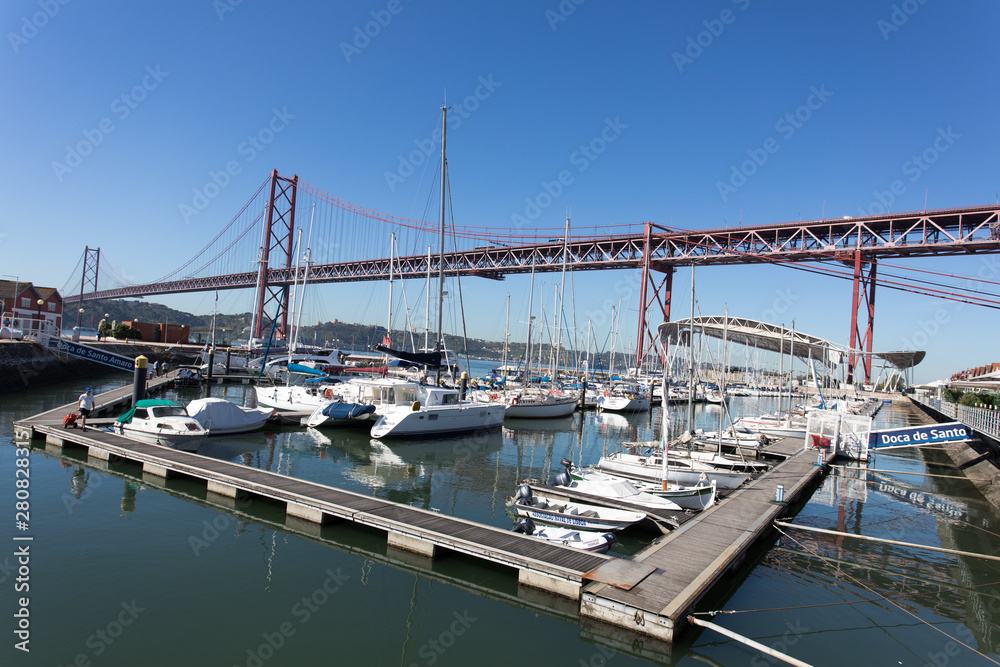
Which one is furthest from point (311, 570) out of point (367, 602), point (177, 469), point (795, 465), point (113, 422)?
point (795, 465)

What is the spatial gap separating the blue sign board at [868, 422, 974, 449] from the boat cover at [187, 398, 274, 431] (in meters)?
24.2

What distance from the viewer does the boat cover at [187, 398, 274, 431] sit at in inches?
784

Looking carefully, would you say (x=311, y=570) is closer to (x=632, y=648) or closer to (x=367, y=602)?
(x=367, y=602)

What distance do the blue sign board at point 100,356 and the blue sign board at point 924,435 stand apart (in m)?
39.3

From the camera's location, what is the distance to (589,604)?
7.76 metres

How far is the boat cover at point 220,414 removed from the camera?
19.9 m

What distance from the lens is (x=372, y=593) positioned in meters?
8.64

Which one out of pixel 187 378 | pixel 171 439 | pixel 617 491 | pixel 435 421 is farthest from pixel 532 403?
pixel 187 378

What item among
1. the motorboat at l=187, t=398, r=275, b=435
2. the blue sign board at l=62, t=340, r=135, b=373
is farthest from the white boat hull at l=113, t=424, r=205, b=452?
the blue sign board at l=62, t=340, r=135, b=373

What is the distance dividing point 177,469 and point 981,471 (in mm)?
25999

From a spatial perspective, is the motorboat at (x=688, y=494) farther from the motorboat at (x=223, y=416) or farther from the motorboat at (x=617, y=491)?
the motorboat at (x=223, y=416)

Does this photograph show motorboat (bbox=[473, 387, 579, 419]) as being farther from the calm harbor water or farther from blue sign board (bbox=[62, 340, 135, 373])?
blue sign board (bbox=[62, 340, 135, 373])

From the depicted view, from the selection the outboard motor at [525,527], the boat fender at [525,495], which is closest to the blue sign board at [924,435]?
the boat fender at [525,495]

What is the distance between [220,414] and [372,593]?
47.5 ft
